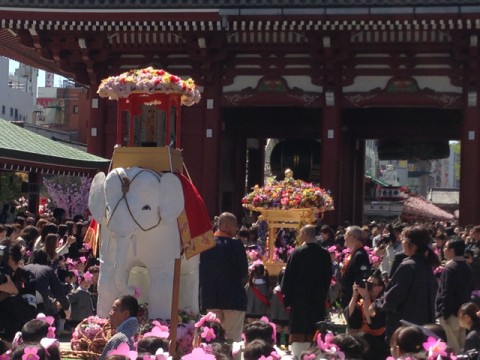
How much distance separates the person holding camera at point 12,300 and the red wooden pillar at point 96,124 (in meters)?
14.6

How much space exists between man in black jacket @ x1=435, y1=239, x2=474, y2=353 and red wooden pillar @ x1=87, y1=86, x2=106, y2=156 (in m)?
14.1

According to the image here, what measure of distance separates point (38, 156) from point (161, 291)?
366 inches

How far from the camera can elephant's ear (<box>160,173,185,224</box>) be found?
9312 mm

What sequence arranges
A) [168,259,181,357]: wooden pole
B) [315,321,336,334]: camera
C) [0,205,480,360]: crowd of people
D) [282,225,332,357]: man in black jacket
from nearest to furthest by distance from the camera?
1. [0,205,480,360]: crowd of people
2. [168,259,181,357]: wooden pole
3. [315,321,336,334]: camera
4. [282,225,332,357]: man in black jacket

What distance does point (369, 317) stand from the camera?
8.82 metres

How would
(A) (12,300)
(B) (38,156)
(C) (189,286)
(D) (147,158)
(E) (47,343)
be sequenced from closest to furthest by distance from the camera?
(E) (47,343)
(A) (12,300)
(D) (147,158)
(C) (189,286)
(B) (38,156)

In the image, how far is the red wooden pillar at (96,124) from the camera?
23.0m

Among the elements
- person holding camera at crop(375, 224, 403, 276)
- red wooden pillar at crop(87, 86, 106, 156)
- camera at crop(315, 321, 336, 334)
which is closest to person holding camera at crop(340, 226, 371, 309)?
camera at crop(315, 321, 336, 334)

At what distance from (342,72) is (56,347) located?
1668 centimetres

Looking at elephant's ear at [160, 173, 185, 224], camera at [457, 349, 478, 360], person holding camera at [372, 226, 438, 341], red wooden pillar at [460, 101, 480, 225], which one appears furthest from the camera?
red wooden pillar at [460, 101, 480, 225]

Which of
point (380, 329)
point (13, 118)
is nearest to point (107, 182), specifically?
point (380, 329)

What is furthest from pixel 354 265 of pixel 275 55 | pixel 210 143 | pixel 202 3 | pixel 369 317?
pixel 275 55

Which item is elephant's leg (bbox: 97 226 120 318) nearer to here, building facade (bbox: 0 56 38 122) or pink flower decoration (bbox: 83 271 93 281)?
pink flower decoration (bbox: 83 271 93 281)

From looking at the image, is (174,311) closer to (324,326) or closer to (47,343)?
(324,326)
